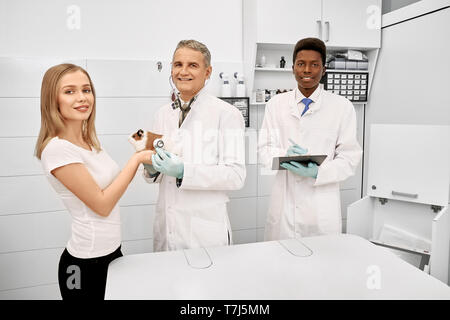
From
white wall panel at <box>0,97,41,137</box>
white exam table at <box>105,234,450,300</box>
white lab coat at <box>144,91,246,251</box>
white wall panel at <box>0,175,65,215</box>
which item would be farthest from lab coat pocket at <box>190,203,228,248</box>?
white wall panel at <box>0,97,41,137</box>

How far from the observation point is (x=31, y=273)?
2064 millimetres

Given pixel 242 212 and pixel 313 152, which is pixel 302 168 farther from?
pixel 242 212

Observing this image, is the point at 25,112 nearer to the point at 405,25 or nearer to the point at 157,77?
the point at 157,77

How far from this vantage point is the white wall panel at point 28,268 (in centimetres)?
202

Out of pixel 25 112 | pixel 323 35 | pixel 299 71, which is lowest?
pixel 25 112

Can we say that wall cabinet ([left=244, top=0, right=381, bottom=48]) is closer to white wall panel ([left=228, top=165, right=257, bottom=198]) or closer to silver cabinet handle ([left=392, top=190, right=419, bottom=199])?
white wall panel ([left=228, top=165, right=257, bottom=198])

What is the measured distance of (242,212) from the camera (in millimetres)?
2428

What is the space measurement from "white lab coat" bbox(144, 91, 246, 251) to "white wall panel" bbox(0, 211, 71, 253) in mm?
1002

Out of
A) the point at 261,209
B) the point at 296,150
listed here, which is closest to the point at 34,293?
the point at 261,209

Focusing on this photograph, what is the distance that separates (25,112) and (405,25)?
2459 millimetres

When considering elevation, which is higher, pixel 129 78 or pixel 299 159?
pixel 129 78

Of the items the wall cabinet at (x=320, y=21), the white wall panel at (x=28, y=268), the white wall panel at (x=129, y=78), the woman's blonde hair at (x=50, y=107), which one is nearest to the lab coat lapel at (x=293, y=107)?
the wall cabinet at (x=320, y=21)

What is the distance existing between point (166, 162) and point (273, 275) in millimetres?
550
